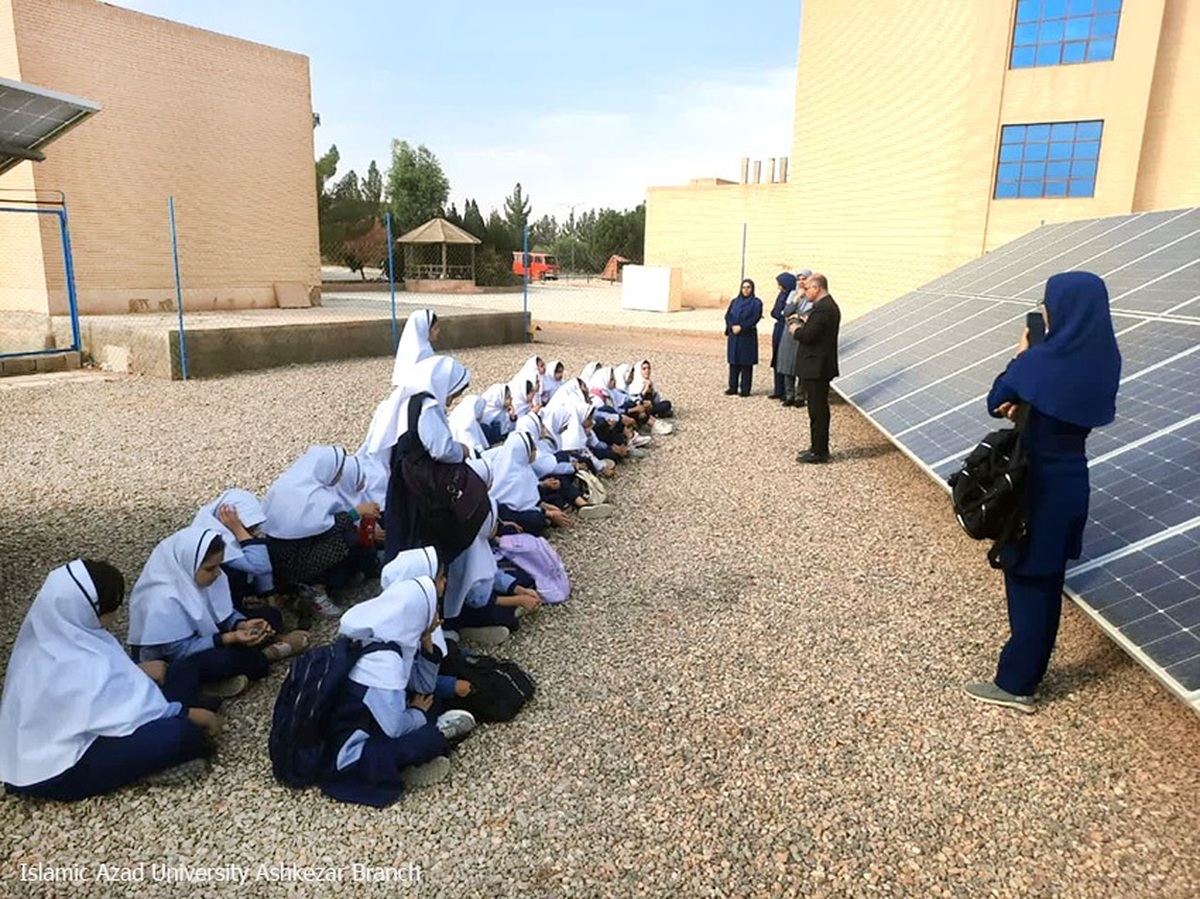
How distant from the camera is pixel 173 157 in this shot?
16.9m

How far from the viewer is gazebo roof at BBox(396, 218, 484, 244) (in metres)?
33.1

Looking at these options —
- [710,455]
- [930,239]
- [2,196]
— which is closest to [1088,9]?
[930,239]

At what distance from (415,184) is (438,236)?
1463 centimetres

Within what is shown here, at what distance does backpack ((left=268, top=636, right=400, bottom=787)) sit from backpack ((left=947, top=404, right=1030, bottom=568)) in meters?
2.69

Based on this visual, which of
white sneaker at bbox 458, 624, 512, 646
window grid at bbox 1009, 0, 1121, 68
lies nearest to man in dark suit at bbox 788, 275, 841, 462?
white sneaker at bbox 458, 624, 512, 646

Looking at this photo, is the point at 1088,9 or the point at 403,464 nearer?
the point at 403,464

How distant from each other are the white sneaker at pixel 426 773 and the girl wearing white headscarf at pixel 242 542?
167 cm

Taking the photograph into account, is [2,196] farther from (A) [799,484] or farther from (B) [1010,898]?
(B) [1010,898]

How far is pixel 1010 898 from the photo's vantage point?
2.78 m

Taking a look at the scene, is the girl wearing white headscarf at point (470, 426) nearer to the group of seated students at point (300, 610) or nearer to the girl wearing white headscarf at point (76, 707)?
the group of seated students at point (300, 610)

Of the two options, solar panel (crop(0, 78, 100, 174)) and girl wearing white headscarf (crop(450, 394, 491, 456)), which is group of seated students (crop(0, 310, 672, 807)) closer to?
girl wearing white headscarf (crop(450, 394, 491, 456))

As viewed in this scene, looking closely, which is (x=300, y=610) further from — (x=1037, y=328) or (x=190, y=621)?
(x=1037, y=328)

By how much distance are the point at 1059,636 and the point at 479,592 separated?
335 cm

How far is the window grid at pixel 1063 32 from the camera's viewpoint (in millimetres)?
18891
